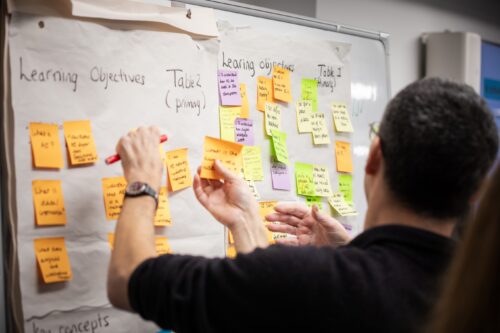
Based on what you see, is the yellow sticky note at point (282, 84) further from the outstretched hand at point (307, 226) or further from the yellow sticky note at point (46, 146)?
the yellow sticky note at point (46, 146)

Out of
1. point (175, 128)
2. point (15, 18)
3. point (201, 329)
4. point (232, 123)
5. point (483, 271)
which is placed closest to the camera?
point (483, 271)

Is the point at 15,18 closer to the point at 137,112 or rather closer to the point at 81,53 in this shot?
the point at 81,53

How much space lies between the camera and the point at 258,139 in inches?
58.8

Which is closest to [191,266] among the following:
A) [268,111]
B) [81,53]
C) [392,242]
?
[392,242]

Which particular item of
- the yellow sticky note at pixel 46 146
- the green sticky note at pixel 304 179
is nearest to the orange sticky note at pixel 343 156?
the green sticky note at pixel 304 179

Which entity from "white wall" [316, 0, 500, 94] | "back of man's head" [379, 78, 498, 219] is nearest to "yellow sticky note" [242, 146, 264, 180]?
"back of man's head" [379, 78, 498, 219]

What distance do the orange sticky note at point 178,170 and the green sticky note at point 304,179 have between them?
41cm

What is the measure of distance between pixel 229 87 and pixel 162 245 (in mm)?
496

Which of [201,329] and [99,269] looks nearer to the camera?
[201,329]

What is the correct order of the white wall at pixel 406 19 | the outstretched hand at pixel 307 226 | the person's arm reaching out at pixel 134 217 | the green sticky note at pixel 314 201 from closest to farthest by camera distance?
1. the person's arm reaching out at pixel 134 217
2. the outstretched hand at pixel 307 226
3. the green sticky note at pixel 314 201
4. the white wall at pixel 406 19

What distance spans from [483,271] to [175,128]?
3.03 ft

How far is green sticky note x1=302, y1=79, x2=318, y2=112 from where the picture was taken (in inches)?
63.6

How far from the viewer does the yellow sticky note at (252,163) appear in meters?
1.45

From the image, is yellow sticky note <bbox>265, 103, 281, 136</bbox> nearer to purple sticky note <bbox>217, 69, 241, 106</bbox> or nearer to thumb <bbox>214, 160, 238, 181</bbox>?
purple sticky note <bbox>217, 69, 241, 106</bbox>
